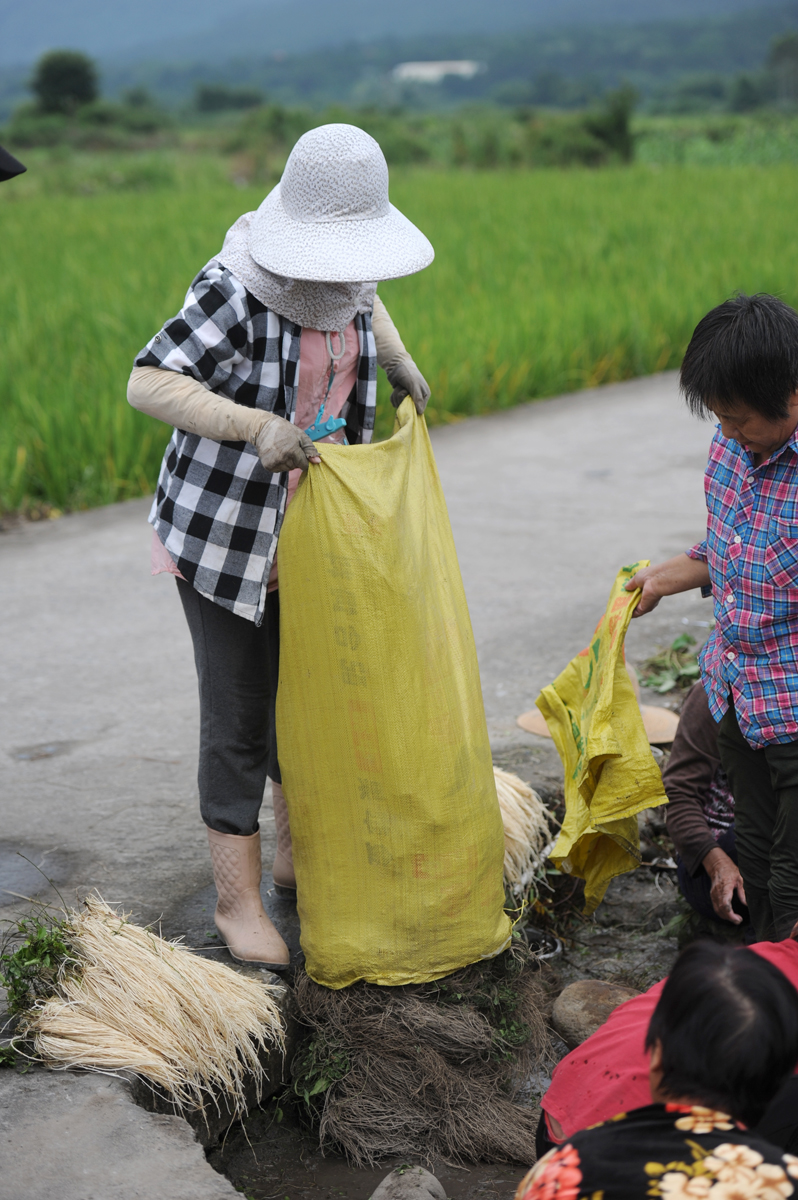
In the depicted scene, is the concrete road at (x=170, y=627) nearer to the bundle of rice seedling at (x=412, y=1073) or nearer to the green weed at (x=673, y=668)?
the green weed at (x=673, y=668)

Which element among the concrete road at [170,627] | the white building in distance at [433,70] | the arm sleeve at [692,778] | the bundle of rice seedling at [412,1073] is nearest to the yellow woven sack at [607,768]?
the arm sleeve at [692,778]

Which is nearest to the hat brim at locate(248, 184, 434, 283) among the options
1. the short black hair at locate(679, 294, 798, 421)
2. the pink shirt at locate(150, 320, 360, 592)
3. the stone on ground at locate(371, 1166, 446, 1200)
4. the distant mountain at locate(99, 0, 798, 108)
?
the pink shirt at locate(150, 320, 360, 592)

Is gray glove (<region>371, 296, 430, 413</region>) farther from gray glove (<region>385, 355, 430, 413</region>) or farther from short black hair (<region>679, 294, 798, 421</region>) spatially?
short black hair (<region>679, 294, 798, 421</region>)

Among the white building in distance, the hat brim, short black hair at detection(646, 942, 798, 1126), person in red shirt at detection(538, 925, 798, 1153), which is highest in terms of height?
the white building in distance

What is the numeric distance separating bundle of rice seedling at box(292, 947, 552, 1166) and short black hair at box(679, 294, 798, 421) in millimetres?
1119

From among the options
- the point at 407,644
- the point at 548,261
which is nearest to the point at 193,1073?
the point at 407,644

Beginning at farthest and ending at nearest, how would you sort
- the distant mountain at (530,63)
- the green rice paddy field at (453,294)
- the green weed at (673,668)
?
the distant mountain at (530,63) < the green rice paddy field at (453,294) < the green weed at (673,668)

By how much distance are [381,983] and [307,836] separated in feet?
0.95

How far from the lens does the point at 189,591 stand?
2.05m

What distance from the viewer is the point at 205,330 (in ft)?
6.08

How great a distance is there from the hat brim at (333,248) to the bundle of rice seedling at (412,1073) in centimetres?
124

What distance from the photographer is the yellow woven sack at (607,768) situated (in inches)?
85.2

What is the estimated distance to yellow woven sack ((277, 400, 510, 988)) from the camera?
1923mm

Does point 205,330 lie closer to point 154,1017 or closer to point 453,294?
point 154,1017
